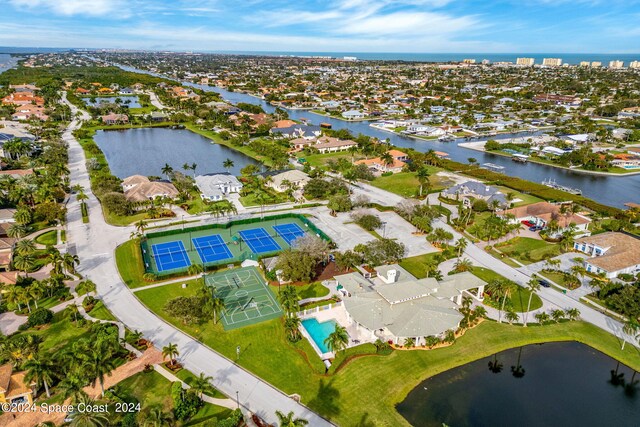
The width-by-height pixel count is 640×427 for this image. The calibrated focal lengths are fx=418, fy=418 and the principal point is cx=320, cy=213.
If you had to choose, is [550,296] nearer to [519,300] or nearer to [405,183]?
[519,300]

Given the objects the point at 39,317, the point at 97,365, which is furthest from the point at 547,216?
the point at 39,317

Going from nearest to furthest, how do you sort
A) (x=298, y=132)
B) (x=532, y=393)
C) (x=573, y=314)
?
(x=532, y=393) < (x=573, y=314) < (x=298, y=132)

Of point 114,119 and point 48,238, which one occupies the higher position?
point 114,119

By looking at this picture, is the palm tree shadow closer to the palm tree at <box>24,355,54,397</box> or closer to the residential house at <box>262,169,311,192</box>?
the palm tree at <box>24,355,54,397</box>

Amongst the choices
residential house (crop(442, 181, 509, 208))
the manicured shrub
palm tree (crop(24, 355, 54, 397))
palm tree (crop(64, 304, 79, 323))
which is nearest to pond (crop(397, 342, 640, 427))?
palm tree (crop(24, 355, 54, 397))

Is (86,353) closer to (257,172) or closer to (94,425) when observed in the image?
(94,425)

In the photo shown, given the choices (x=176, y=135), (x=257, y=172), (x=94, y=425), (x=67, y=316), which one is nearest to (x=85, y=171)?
(x=257, y=172)
